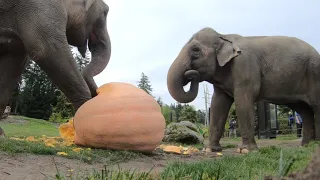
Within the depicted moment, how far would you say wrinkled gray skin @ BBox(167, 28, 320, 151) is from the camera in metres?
7.95

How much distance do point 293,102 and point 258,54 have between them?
1497 mm

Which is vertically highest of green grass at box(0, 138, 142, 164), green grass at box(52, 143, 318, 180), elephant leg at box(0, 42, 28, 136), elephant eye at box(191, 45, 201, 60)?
elephant eye at box(191, 45, 201, 60)

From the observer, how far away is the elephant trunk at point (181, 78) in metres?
8.07

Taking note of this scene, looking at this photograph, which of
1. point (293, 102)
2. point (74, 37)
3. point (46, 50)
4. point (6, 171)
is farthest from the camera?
point (293, 102)

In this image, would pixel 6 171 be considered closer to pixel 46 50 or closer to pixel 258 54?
pixel 46 50

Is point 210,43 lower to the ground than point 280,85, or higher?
higher

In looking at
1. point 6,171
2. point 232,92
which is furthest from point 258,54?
point 6,171

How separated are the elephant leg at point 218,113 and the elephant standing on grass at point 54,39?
9.98 feet

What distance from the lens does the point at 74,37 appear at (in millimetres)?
6289

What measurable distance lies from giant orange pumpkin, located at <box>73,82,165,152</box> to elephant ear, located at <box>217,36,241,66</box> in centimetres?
281

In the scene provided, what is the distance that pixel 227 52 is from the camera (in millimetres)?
8062

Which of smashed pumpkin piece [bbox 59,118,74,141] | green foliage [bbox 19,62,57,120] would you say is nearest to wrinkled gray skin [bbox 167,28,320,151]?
smashed pumpkin piece [bbox 59,118,74,141]

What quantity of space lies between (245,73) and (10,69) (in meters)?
4.17

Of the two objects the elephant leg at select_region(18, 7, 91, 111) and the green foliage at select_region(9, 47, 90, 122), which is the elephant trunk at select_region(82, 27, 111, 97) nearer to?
the elephant leg at select_region(18, 7, 91, 111)
